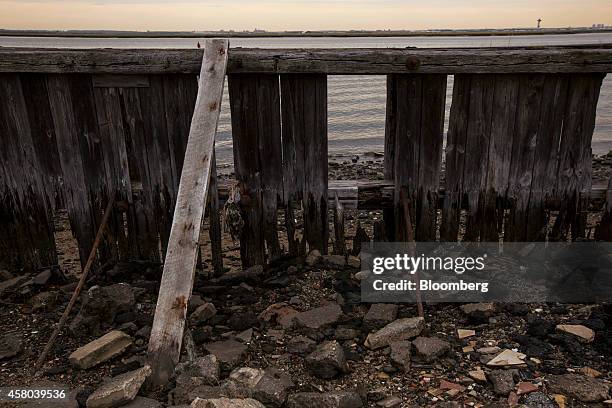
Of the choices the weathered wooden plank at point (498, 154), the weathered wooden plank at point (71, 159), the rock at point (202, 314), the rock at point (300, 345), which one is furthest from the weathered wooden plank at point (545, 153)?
the weathered wooden plank at point (71, 159)

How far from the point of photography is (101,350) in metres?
3.15

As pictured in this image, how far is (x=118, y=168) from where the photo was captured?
13.5ft

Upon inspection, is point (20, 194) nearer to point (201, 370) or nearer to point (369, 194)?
point (201, 370)

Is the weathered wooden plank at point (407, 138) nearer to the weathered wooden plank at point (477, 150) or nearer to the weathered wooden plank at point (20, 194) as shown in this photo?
the weathered wooden plank at point (477, 150)

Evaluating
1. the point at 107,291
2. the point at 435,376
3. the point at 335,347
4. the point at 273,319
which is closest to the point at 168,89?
the point at 107,291

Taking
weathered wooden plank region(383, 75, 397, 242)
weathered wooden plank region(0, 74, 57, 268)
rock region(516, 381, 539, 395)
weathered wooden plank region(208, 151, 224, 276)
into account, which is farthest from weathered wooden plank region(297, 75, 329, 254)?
weathered wooden plank region(0, 74, 57, 268)

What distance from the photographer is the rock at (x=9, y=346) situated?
3.29m

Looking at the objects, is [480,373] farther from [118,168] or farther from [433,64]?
[118,168]

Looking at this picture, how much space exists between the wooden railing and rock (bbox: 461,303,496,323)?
0.81 metres

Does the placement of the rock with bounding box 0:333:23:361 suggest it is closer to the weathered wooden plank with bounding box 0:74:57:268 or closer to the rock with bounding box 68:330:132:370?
the rock with bounding box 68:330:132:370

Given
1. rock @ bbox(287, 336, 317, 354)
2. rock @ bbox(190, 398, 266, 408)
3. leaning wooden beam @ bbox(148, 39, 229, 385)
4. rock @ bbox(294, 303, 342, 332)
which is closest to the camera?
rock @ bbox(190, 398, 266, 408)

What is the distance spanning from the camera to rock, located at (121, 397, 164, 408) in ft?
8.48

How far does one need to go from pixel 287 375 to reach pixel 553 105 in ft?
9.29

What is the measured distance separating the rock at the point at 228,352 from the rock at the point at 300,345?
0.30 metres
